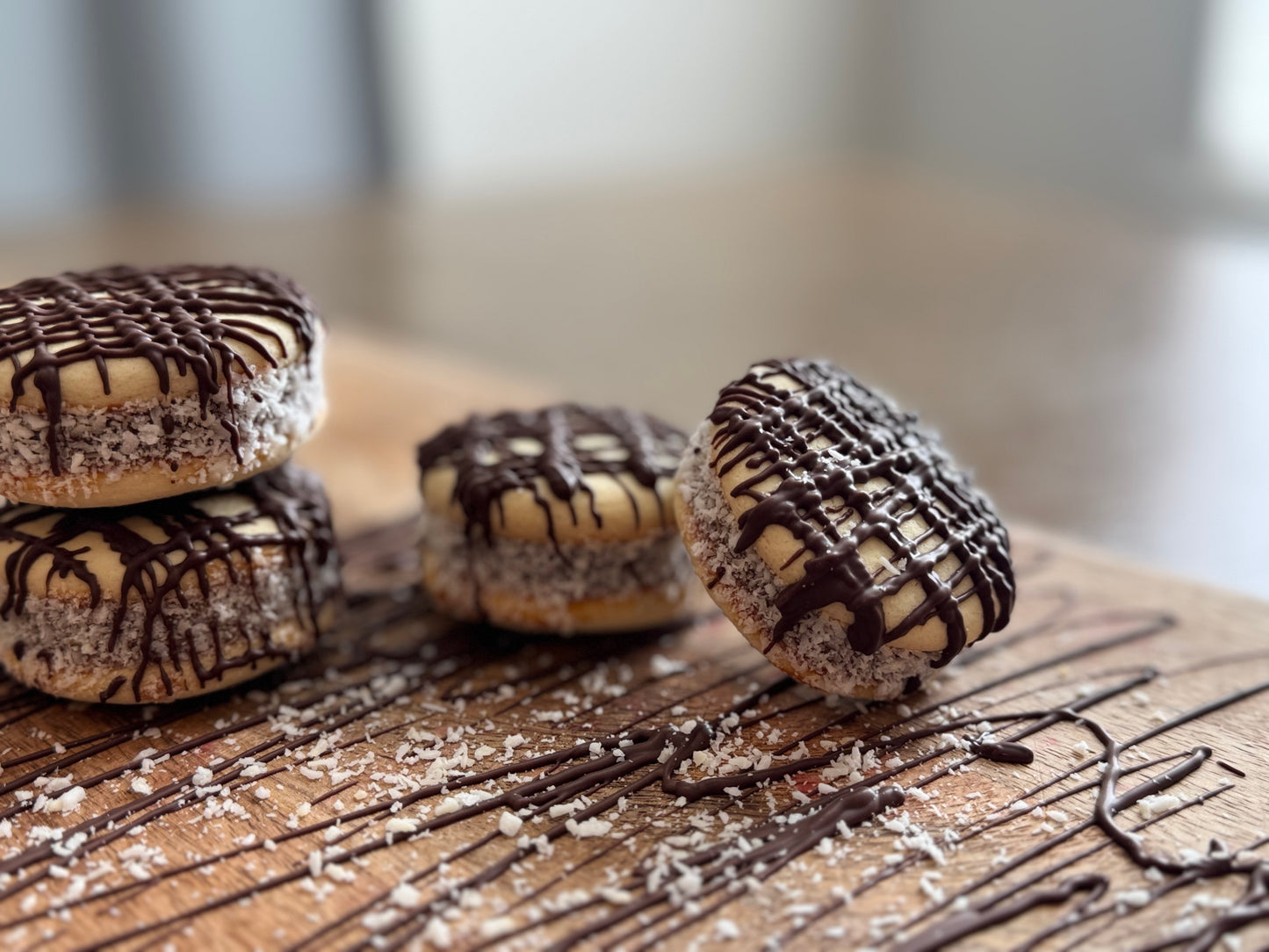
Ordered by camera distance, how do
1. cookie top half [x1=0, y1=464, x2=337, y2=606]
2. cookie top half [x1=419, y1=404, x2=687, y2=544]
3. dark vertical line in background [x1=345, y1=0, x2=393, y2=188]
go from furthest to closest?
dark vertical line in background [x1=345, y1=0, x2=393, y2=188]
cookie top half [x1=419, y1=404, x2=687, y2=544]
cookie top half [x1=0, y1=464, x2=337, y2=606]

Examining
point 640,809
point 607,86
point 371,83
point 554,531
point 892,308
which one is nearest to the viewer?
point 640,809

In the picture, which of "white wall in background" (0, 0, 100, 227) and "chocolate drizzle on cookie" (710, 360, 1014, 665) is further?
"white wall in background" (0, 0, 100, 227)

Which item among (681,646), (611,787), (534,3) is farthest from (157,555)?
(534,3)

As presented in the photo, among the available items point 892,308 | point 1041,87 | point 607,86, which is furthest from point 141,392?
point 1041,87

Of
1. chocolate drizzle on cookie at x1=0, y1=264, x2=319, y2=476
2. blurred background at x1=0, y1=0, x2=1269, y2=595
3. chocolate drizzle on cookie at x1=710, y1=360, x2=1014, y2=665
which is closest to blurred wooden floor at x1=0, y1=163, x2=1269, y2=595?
blurred background at x1=0, y1=0, x2=1269, y2=595

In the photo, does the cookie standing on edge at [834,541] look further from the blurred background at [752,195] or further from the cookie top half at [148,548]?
the blurred background at [752,195]

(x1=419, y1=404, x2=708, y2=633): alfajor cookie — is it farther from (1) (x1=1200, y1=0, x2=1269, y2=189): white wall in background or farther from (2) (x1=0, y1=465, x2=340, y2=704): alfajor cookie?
(1) (x1=1200, y1=0, x2=1269, y2=189): white wall in background

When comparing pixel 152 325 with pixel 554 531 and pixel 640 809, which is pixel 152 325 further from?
pixel 640 809
